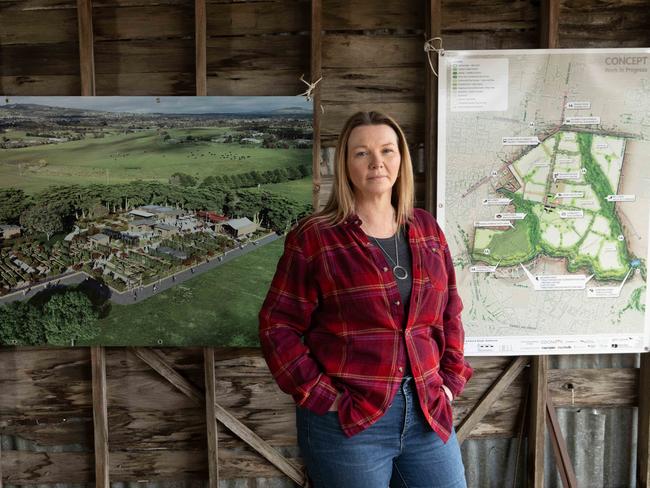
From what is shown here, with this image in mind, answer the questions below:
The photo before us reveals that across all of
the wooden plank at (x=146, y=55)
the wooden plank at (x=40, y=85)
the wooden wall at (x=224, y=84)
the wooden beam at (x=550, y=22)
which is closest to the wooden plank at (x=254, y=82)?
the wooden wall at (x=224, y=84)

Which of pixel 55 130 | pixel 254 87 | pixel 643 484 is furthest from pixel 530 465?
pixel 55 130

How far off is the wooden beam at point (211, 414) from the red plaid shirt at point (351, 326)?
994 mm

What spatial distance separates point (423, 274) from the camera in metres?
1.54

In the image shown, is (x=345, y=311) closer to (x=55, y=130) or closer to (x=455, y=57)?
(x=455, y=57)

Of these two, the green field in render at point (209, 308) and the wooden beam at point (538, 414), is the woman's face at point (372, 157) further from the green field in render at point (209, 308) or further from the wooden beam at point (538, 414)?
the wooden beam at point (538, 414)

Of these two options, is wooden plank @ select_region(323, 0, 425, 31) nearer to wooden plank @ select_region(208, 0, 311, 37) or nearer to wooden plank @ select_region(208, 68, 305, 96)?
wooden plank @ select_region(208, 0, 311, 37)

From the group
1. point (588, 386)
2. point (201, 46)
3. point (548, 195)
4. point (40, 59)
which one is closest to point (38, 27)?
point (40, 59)

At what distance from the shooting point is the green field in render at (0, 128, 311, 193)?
2402 mm

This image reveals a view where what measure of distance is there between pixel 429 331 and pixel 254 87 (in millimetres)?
1400

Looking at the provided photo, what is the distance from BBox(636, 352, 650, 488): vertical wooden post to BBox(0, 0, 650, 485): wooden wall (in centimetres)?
5

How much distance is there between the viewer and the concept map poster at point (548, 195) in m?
2.32

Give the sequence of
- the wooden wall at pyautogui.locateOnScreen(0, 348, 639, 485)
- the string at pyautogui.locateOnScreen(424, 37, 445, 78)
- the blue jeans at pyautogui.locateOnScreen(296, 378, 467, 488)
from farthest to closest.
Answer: the wooden wall at pyautogui.locateOnScreen(0, 348, 639, 485)
the string at pyautogui.locateOnScreen(424, 37, 445, 78)
the blue jeans at pyautogui.locateOnScreen(296, 378, 467, 488)

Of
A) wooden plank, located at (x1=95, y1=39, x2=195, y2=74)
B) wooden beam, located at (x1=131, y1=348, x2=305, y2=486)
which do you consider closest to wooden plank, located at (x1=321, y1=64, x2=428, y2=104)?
wooden plank, located at (x1=95, y1=39, x2=195, y2=74)

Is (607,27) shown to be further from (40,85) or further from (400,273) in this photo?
(40,85)
